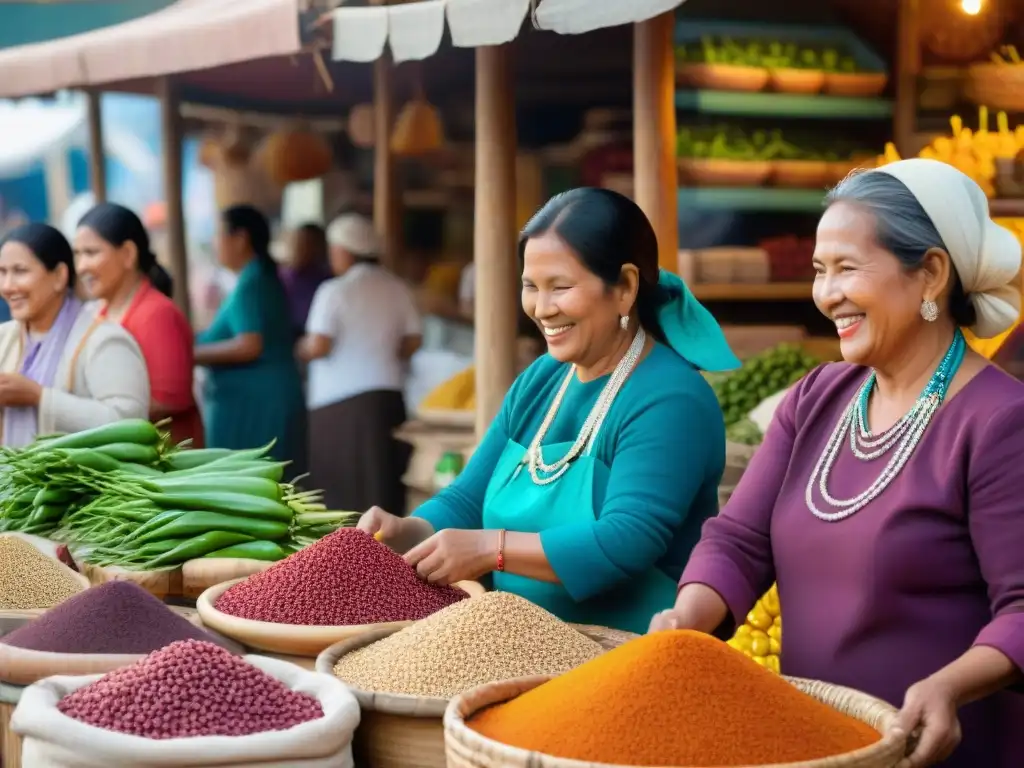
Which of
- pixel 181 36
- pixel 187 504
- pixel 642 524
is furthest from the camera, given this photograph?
pixel 181 36

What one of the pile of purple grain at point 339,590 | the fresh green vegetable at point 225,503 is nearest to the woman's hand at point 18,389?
the fresh green vegetable at point 225,503

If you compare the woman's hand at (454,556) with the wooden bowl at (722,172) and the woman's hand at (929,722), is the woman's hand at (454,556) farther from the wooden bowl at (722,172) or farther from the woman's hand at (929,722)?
the wooden bowl at (722,172)

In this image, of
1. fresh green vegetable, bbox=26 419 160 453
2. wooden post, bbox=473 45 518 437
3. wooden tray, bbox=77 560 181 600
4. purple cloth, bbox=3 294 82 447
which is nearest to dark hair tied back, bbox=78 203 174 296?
purple cloth, bbox=3 294 82 447

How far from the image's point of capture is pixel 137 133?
1812 centimetres

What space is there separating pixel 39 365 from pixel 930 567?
2962 mm

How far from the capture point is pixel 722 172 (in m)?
5.76

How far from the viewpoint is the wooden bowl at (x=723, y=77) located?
5.78 metres

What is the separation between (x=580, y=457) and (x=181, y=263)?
5792 mm

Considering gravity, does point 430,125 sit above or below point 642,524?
above

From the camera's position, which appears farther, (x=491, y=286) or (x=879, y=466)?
(x=491, y=286)

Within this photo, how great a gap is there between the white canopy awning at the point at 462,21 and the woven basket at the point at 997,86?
6.54 feet

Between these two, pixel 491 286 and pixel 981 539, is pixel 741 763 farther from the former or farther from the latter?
pixel 491 286

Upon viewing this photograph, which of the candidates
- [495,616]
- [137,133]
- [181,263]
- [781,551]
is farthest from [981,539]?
[137,133]

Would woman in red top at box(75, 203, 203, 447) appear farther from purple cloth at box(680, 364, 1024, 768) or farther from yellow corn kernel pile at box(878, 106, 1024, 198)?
purple cloth at box(680, 364, 1024, 768)
